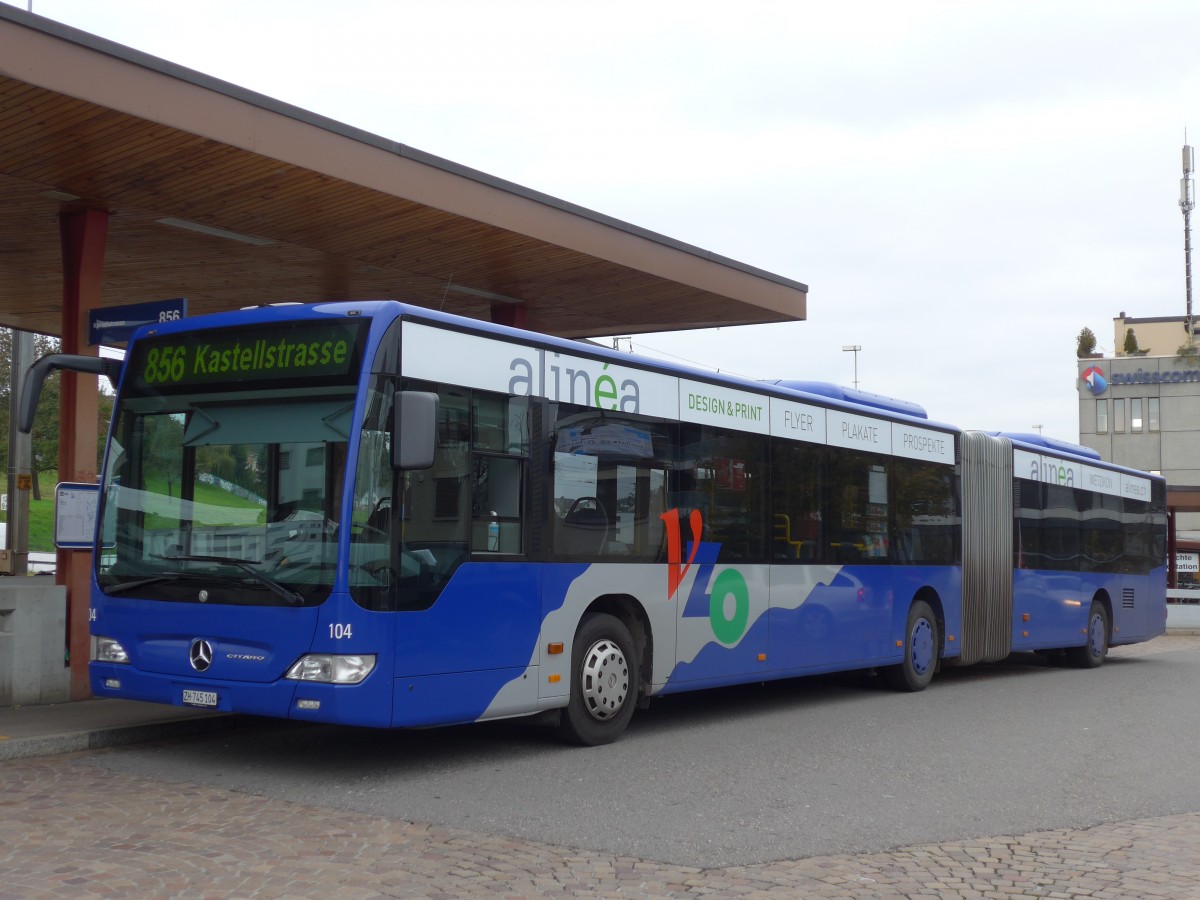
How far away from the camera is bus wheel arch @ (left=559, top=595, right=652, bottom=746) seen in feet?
32.4

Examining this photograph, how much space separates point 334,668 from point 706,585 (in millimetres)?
4120

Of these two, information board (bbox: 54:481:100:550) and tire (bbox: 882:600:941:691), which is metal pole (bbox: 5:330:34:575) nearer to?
information board (bbox: 54:481:100:550)

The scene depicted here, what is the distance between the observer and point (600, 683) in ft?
33.1

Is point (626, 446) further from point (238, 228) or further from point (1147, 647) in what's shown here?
point (1147, 647)

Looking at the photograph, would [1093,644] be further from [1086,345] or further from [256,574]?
[1086,345]

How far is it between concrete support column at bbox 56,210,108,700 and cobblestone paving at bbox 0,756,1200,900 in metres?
4.25

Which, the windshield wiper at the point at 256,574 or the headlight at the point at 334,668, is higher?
the windshield wiper at the point at 256,574

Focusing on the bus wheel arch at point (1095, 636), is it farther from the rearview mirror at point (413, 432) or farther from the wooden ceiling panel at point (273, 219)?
the rearview mirror at point (413, 432)

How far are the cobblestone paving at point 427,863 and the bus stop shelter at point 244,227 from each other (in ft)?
16.0

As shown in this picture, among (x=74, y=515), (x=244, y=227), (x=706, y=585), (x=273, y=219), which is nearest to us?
(x=74, y=515)

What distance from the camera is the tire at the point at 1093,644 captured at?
19.7 metres

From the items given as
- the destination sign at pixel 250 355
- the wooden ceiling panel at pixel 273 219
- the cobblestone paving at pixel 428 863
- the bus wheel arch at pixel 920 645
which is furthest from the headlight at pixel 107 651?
the bus wheel arch at pixel 920 645

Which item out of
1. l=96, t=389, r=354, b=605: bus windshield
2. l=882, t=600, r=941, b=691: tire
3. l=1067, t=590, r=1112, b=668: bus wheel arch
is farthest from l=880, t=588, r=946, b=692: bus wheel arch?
l=96, t=389, r=354, b=605: bus windshield

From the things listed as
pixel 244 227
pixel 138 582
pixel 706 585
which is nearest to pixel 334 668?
pixel 138 582
